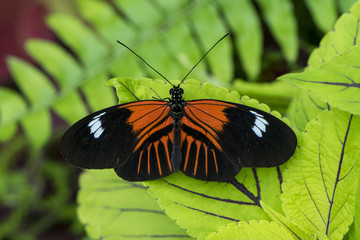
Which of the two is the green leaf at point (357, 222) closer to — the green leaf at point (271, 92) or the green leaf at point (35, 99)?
the green leaf at point (271, 92)

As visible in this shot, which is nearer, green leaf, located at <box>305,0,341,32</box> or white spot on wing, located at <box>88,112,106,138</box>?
white spot on wing, located at <box>88,112,106,138</box>

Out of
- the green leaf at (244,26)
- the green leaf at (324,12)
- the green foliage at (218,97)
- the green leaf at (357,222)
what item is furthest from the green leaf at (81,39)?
the green leaf at (357,222)

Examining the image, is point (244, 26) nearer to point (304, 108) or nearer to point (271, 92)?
point (271, 92)

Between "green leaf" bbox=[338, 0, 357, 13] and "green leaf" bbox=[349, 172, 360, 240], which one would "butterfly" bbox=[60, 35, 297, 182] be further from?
"green leaf" bbox=[338, 0, 357, 13]

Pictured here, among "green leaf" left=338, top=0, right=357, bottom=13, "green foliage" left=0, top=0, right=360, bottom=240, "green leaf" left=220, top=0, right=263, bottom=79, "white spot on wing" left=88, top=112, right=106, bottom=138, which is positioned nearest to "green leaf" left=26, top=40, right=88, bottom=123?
"green foliage" left=0, top=0, right=360, bottom=240

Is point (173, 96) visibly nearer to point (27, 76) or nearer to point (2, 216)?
point (27, 76)

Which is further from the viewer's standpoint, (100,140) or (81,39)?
(81,39)

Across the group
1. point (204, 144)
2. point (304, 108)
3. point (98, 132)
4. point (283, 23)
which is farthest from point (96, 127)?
point (283, 23)
